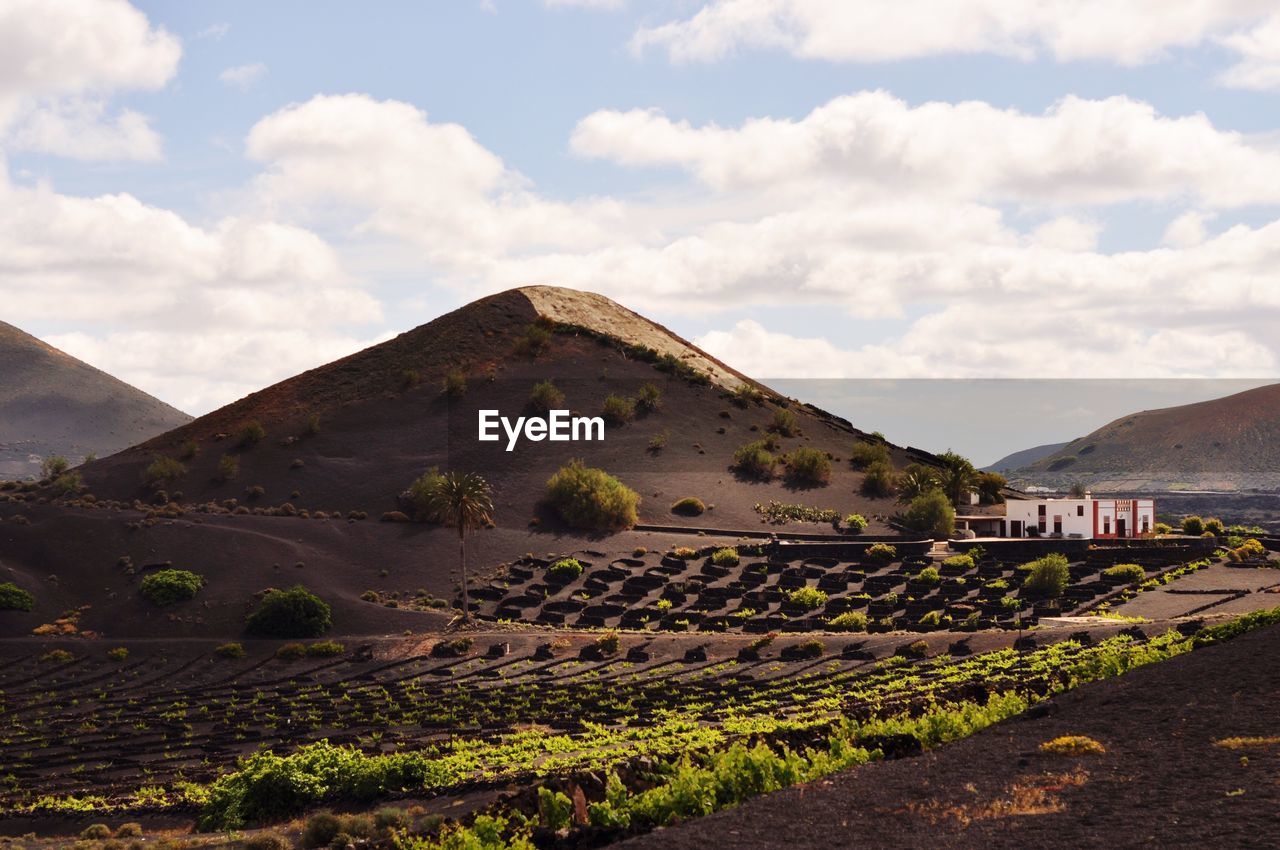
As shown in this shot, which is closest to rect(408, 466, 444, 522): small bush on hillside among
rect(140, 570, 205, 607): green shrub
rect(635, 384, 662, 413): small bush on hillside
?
rect(140, 570, 205, 607): green shrub

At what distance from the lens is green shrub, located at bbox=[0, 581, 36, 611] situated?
255 ft

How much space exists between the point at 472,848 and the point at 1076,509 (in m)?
87.2

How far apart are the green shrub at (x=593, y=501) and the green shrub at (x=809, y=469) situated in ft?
62.2

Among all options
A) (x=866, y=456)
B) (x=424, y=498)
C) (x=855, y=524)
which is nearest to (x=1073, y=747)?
(x=855, y=524)

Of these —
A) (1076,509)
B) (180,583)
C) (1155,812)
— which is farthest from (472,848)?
(1076,509)

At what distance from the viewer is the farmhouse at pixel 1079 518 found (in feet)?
323

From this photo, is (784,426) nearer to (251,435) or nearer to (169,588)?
(251,435)

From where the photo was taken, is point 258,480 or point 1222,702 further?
point 258,480

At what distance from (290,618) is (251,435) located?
50.0 m

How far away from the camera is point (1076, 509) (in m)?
99.1

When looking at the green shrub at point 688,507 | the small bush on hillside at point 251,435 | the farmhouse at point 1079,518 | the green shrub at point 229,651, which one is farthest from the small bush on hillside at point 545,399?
the green shrub at point 229,651

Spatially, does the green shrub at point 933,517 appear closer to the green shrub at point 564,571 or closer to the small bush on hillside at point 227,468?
the green shrub at point 564,571

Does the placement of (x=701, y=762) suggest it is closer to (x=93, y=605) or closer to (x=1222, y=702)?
(x=1222, y=702)

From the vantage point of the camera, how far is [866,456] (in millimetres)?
125812
